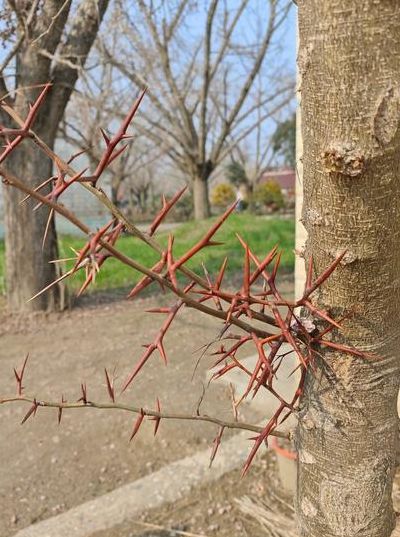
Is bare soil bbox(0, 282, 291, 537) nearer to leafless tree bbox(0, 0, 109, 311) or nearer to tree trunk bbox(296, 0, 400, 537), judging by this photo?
leafless tree bbox(0, 0, 109, 311)

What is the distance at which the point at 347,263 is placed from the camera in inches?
32.6

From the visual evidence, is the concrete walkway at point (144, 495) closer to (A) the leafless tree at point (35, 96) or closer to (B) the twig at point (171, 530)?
(B) the twig at point (171, 530)

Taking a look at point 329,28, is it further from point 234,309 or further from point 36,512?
point 36,512

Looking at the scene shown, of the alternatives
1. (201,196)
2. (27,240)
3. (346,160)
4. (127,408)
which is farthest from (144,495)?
(201,196)

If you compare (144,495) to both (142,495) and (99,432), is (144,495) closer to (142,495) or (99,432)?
(142,495)

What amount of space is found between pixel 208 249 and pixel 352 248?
29.2 ft

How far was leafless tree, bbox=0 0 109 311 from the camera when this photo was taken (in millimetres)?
4555

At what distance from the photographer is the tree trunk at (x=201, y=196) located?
1468 centimetres

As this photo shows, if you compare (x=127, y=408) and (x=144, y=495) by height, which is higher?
(x=127, y=408)

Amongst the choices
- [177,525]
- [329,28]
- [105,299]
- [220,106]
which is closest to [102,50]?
[105,299]

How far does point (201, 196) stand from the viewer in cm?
1519

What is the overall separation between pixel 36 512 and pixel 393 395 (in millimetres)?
2063

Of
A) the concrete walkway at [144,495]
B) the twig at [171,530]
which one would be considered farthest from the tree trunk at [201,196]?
the twig at [171,530]

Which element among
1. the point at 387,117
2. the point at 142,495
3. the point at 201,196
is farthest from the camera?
the point at 201,196
